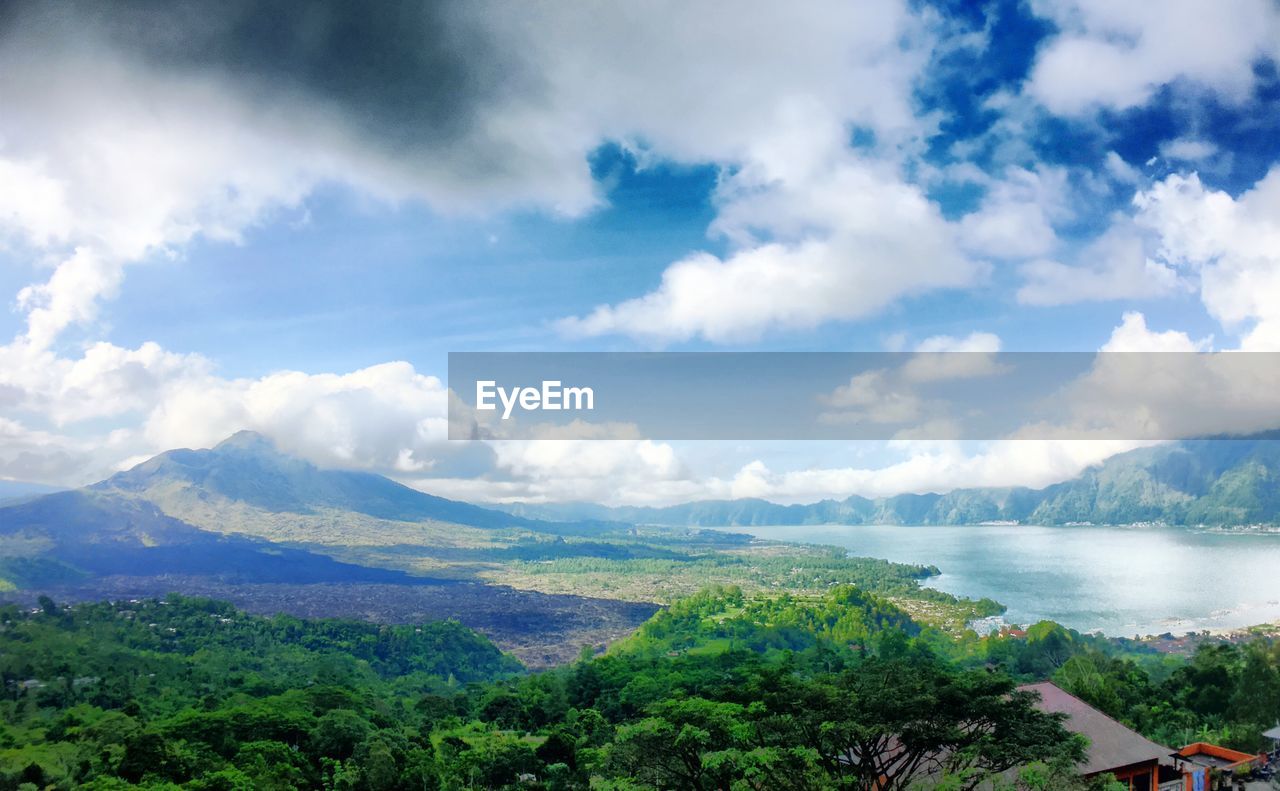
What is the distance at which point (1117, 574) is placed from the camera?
42938mm

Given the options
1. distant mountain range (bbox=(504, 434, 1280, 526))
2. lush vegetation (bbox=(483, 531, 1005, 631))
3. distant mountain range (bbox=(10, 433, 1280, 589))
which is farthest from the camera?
distant mountain range (bbox=(504, 434, 1280, 526))

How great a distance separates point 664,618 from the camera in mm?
28000

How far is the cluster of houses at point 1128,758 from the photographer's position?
25.8 ft

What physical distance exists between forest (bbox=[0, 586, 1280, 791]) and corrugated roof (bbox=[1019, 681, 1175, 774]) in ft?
3.76

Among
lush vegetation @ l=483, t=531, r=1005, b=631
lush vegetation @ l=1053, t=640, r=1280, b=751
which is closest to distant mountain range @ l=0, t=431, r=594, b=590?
lush vegetation @ l=483, t=531, r=1005, b=631

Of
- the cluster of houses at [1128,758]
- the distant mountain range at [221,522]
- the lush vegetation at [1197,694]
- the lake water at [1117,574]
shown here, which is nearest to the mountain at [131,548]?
the distant mountain range at [221,522]

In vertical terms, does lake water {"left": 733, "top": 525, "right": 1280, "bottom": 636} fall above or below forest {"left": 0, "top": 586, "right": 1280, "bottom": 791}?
below

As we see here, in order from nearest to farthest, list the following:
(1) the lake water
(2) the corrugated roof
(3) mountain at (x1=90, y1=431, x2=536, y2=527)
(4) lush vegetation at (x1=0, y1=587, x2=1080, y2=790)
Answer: (4) lush vegetation at (x1=0, y1=587, x2=1080, y2=790), (2) the corrugated roof, (1) the lake water, (3) mountain at (x1=90, y1=431, x2=536, y2=527)

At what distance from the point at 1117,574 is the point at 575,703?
127ft

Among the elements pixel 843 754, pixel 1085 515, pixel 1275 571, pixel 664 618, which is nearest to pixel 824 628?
pixel 664 618

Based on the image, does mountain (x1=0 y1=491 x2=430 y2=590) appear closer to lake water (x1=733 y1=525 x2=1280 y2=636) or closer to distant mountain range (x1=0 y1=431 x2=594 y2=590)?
distant mountain range (x1=0 y1=431 x2=594 y2=590)

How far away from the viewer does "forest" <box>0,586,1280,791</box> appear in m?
6.41

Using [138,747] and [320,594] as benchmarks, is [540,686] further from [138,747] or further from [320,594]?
[320,594]

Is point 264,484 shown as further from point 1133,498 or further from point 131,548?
point 1133,498
